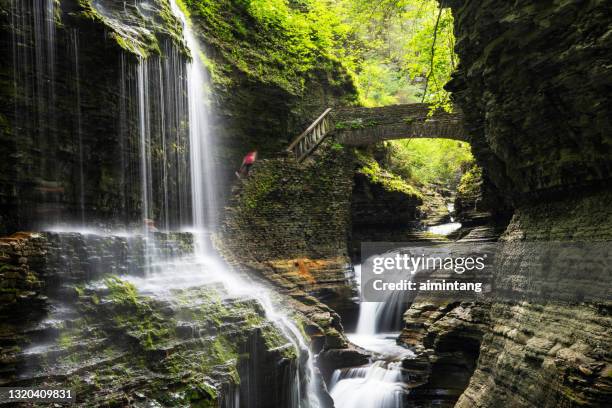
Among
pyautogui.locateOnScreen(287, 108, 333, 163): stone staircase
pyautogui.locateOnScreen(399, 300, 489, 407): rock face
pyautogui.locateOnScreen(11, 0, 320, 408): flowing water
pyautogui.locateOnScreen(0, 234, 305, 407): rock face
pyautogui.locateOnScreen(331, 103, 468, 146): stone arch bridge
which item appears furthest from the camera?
pyautogui.locateOnScreen(287, 108, 333, 163): stone staircase

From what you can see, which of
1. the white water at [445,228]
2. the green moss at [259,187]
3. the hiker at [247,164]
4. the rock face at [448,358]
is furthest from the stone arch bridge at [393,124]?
the rock face at [448,358]

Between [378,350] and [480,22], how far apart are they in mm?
7830

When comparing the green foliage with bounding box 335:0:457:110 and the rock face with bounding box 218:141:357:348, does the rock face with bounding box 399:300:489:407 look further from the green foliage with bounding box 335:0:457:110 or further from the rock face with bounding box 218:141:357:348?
the green foliage with bounding box 335:0:457:110

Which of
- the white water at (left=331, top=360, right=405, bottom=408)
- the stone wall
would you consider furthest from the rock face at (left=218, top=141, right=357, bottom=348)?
the white water at (left=331, top=360, right=405, bottom=408)

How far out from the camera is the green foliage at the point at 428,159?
19281mm

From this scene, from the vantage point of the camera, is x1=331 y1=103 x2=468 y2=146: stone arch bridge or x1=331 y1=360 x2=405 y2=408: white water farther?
x1=331 y1=103 x2=468 y2=146: stone arch bridge

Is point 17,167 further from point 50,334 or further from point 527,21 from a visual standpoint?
point 527,21

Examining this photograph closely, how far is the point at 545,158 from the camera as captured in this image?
5.59 metres

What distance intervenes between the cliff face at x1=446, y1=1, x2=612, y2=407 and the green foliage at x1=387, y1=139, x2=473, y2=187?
1150 cm

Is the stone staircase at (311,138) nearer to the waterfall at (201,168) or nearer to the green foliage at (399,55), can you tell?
the green foliage at (399,55)

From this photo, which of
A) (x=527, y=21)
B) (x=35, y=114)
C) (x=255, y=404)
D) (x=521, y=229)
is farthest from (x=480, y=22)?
(x=35, y=114)

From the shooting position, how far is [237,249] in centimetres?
1273

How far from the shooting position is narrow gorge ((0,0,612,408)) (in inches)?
187

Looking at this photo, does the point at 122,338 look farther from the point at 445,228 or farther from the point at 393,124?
the point at 445,228
